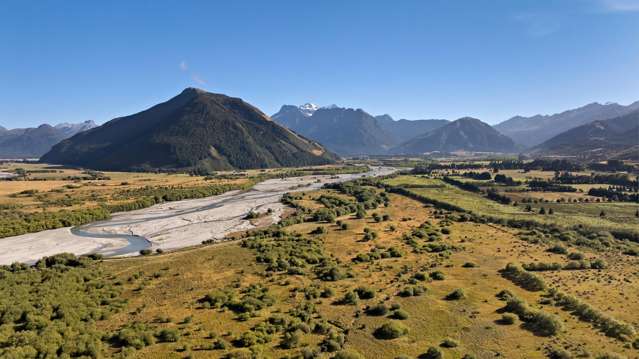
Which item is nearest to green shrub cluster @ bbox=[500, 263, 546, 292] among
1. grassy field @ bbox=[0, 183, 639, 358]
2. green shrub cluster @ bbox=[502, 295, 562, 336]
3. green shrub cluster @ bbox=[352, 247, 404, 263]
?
grassy field @ bbox=[0, 183, 639, 358]

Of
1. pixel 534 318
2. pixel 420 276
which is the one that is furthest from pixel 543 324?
pixel 420 276

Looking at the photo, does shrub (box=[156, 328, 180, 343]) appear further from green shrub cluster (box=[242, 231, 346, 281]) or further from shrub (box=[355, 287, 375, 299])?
green shrub cluster (box=[242, 231, 346, 281])

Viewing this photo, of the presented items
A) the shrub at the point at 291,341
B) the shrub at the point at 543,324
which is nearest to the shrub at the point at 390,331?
the shrub at the point at 291,341

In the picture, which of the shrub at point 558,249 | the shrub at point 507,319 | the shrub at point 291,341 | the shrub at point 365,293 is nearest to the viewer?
the shrub at point 291,341

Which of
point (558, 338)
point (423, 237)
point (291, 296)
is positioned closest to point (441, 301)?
point (558, 338)

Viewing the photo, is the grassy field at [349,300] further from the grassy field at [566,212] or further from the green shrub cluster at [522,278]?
the grassy field at [566,212]

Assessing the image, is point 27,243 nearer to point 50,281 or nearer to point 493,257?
point 50,281

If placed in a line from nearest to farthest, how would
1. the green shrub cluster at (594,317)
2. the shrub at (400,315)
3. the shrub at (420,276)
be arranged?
the green shrub cluster at (594,317) < the shrub at (400,315) < the shrub at (420,276)

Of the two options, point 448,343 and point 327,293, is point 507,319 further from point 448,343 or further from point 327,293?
point 327,293
